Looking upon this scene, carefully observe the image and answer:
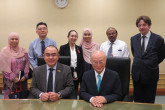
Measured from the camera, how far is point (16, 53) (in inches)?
109

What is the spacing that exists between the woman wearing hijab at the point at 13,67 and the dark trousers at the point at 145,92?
5.79ft

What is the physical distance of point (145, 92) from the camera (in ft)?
7.89

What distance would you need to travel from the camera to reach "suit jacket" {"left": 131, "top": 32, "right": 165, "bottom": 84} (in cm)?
222

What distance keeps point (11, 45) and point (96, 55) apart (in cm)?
169

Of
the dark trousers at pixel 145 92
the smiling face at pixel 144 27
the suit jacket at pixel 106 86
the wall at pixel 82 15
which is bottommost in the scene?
the dark trousers at pixel 145 92

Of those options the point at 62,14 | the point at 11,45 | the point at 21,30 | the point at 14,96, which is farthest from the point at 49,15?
the point at 14,96

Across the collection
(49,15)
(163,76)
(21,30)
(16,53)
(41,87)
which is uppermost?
(49,15)

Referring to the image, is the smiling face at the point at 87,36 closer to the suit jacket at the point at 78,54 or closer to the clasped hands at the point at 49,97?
the suit jacket at the point at 78,54

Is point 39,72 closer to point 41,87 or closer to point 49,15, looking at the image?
point 41,87

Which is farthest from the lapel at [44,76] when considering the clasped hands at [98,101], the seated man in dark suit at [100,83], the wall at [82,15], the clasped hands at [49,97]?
the wall at [82,15]

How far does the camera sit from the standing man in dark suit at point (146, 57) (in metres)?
2.23

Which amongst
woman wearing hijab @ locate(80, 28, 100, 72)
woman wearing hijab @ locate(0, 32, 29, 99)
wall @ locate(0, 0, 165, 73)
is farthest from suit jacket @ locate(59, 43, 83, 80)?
wall @ locate(0, 0, 165, 73)

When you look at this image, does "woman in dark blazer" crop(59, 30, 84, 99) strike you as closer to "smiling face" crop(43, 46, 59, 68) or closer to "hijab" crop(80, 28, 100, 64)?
"hijab" crop(80, 28, 100, 64)

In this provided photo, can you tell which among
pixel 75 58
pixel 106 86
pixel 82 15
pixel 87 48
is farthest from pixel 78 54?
pixel 82 15
